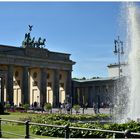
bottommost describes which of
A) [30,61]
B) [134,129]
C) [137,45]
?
[134,129]

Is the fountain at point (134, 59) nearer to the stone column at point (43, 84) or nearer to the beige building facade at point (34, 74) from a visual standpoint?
the beige building facade at point (34, 74)

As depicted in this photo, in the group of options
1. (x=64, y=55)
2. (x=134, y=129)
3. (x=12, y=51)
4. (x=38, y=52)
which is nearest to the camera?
(x=134, y=129)

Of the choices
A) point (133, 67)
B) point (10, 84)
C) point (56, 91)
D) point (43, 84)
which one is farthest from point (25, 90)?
point (133, 67)

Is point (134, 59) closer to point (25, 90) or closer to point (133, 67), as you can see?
point (133, 67)

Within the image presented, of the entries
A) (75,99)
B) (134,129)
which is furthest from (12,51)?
(134,129)

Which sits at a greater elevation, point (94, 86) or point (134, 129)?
point (94, 86)

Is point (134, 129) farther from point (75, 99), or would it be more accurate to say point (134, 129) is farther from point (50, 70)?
point (75, 99)

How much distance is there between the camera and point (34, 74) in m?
100

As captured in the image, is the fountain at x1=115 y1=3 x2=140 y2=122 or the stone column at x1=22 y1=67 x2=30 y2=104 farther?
the stone column at x1=22 y1=67 x2=30 y2=104

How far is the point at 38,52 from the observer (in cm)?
9469

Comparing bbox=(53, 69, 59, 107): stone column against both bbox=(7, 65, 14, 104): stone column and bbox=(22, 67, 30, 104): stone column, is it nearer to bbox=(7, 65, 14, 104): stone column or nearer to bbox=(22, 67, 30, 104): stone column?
bbox=(22, 67, 30, 104): stone column

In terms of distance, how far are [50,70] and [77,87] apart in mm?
20023

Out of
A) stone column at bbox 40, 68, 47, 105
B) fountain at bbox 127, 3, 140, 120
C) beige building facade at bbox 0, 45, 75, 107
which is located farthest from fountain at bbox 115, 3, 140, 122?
stone column at bbox 40, 68, 47, 105

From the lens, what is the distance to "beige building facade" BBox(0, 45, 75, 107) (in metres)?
87.2
